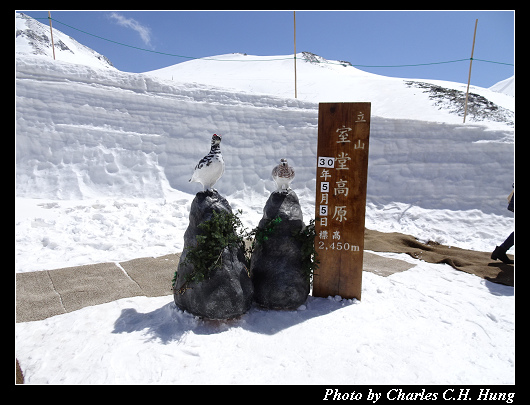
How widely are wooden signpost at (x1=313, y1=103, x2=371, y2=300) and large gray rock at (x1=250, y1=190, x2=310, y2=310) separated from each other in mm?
354

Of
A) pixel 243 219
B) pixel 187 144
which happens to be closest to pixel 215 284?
pixel 243 219

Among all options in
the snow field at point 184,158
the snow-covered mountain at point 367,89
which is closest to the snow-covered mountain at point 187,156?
the snow field at point 184,158

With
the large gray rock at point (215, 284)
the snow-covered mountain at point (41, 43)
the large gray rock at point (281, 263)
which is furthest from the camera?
the snow-covered mountain at point (41, 43)

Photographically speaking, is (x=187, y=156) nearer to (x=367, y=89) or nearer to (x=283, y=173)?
(x=283, y=173)

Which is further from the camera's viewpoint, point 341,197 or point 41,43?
point 41,43

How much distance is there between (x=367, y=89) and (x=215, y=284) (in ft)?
53.2

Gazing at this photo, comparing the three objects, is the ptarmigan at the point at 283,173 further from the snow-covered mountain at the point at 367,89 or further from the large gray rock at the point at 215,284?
the snow-covered mountain at the point at 367,89

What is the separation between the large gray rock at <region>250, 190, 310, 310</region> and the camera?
320 centimetres

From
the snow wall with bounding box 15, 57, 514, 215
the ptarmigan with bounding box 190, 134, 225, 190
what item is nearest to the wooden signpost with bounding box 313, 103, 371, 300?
the ptarmigan with bounding box 190, 134, 225, 190

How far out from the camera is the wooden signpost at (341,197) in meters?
3.46

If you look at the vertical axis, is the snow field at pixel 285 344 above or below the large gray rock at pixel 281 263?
below

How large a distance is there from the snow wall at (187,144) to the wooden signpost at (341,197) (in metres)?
4.49

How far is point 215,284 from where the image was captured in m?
2.91

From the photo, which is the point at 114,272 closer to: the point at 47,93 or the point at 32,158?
the point at 32,158
